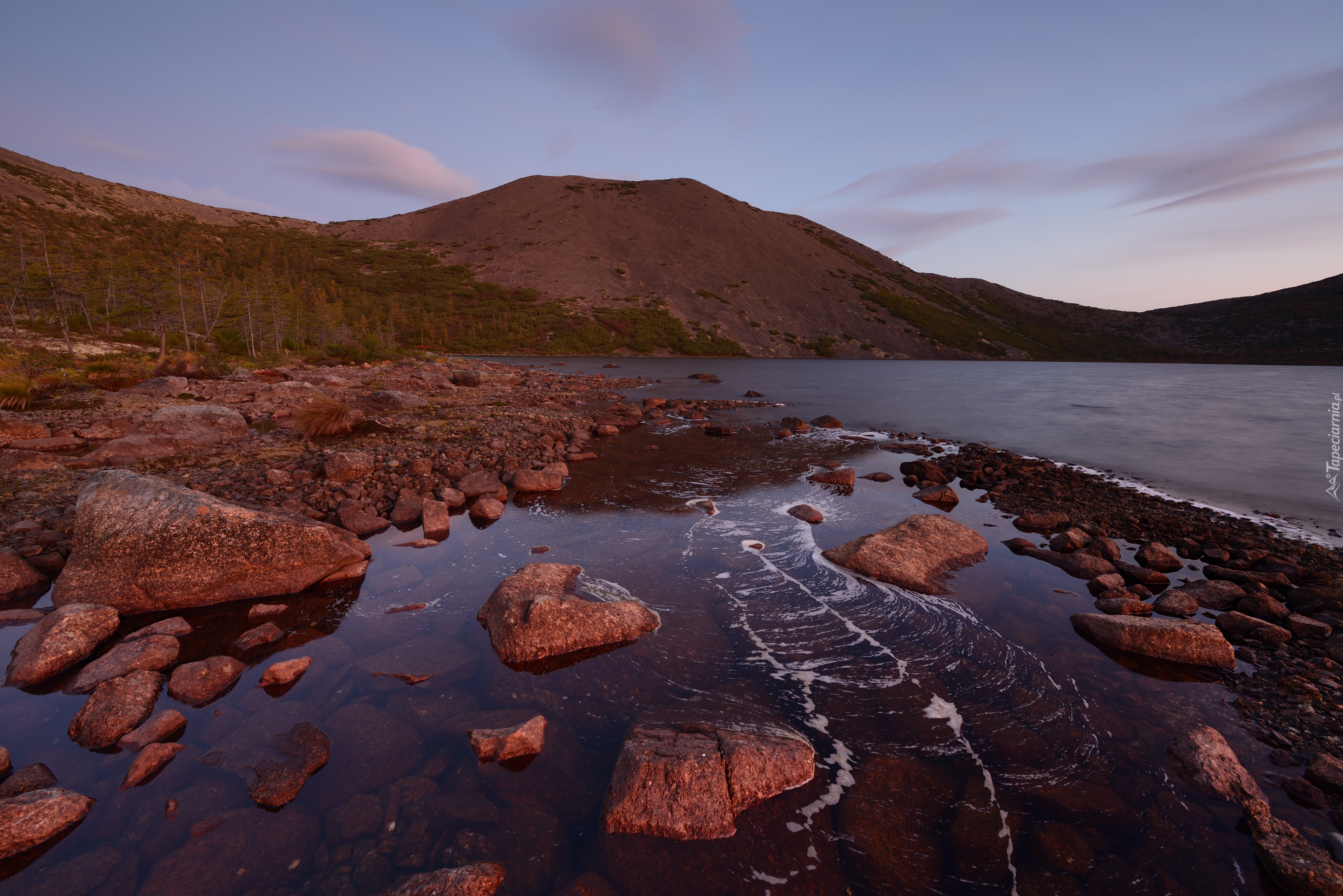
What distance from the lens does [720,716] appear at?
6.55m

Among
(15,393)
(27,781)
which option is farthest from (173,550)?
(15,393)

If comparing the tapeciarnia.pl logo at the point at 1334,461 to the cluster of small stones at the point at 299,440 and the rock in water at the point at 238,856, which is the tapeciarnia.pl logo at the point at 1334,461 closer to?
the cluster of small stones at the point at 299,440

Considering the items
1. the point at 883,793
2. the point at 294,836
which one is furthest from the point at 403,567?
the point at 883,793

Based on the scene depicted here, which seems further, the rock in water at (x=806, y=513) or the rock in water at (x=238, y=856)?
the rock in water at (x=806, y=513)

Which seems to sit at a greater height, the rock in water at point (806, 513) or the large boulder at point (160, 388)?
the large boulder at point (160, 388)

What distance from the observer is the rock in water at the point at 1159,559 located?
1148cm

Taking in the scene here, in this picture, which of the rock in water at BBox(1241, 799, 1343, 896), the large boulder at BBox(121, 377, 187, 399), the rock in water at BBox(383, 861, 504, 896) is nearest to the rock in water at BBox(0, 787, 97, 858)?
the rock in water at BBox(383, 861, 504, 896)

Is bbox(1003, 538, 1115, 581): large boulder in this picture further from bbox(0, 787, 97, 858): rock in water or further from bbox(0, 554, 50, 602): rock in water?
bbox(0, 554, 50, 602): rock in water

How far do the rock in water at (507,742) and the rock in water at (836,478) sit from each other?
1470cm

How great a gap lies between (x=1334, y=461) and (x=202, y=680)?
4286 centimetres

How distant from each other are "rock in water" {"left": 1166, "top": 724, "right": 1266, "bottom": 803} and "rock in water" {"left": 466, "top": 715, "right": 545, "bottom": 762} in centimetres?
763

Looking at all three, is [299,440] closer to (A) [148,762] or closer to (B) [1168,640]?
(A) [148,762]

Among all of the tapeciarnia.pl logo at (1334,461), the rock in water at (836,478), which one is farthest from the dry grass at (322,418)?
the tapeciarnia.pl logo at (1334,461)

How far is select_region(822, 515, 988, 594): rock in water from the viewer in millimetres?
10758
